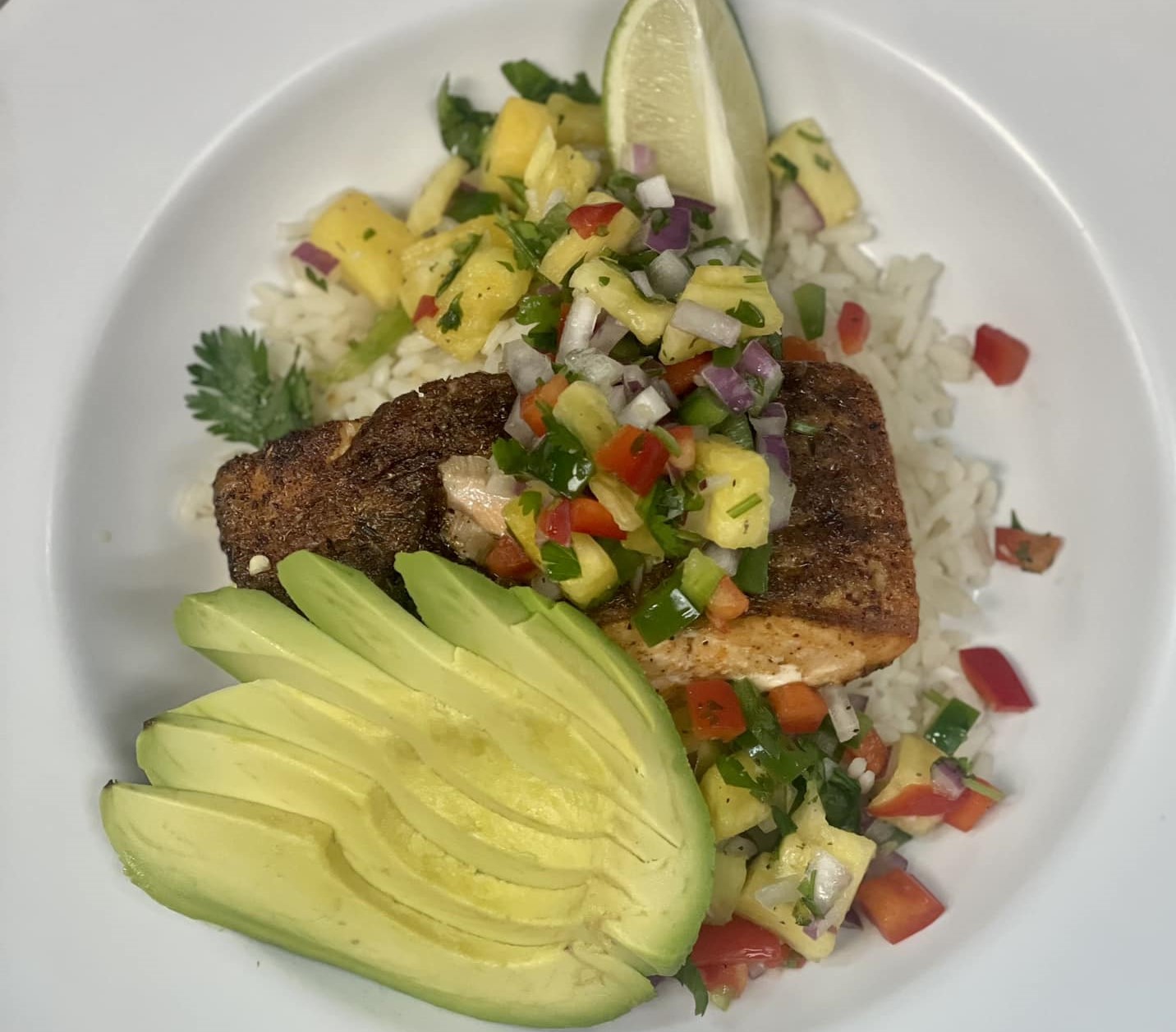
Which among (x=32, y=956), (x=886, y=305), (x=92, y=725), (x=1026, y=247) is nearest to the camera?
(x=32, y=956)

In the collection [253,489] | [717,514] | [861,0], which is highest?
[861,0]

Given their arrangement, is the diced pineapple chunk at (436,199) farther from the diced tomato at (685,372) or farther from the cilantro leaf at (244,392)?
the diced tomato at (685,372)

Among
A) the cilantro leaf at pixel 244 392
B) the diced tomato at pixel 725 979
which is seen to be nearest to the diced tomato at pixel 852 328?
the cilantro leaf at pixel 244 392

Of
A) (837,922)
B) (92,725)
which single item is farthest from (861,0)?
(92,725)

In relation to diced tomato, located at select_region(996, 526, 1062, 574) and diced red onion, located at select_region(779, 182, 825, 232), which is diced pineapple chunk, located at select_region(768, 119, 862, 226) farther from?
diced tomato, located at select_region(996, 526, 1062, 574)

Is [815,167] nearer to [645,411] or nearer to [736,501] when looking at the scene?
[645,411]

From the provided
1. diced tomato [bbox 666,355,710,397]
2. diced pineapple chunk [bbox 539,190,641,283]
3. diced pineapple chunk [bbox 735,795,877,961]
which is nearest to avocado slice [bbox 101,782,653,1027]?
diced pineapple chunk [bbox 735,795,877,961]

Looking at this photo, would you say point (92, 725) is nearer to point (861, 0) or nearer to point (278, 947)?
point (278, 947)
